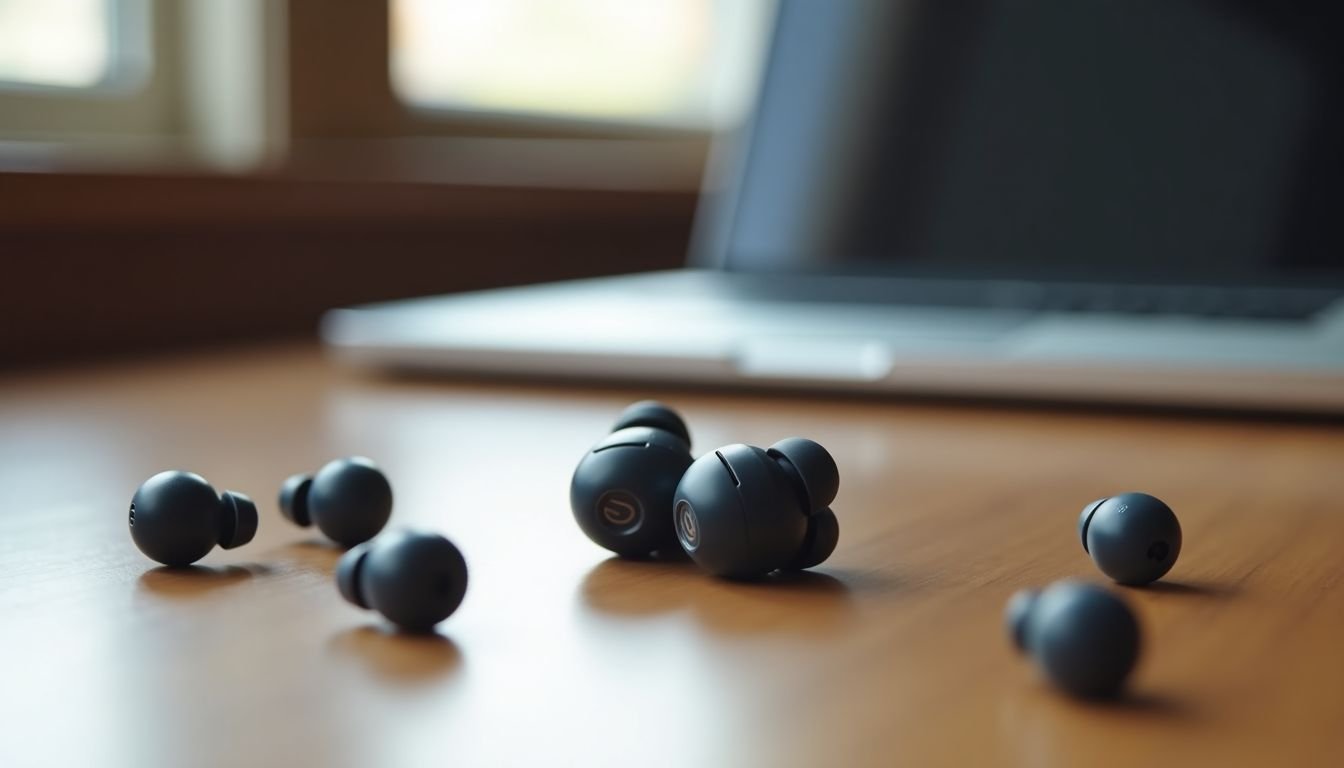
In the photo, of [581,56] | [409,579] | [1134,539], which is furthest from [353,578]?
[581,56]

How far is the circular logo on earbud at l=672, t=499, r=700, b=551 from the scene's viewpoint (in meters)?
0.52

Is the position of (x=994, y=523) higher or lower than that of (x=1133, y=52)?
lower

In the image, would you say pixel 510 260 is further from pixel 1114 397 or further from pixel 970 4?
pixel 1114 397

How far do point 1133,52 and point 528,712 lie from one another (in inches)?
35.0

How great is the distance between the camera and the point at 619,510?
56cm

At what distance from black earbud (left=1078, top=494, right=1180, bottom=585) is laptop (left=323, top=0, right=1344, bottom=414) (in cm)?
42

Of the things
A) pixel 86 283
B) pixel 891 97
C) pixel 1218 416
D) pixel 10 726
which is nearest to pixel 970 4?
pixel 891 97

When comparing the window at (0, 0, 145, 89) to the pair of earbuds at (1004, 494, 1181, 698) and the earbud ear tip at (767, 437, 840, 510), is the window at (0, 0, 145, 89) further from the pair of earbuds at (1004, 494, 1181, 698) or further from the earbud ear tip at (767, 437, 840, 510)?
the pair of earbuds at (1004, 494, 1181, 698)

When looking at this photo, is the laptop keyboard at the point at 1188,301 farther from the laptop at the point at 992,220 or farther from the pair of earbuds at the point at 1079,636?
the pair of earbuds at the point at 1079,636

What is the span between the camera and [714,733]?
381 mm

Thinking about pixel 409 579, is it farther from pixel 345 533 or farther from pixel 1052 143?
pixel 1052 143

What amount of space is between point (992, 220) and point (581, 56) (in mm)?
1501

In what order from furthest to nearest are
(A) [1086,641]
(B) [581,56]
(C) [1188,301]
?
(B) [581,56]
(C) [1188,301]
(A) [1086,641]

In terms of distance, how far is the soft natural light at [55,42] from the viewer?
61.3 inches
